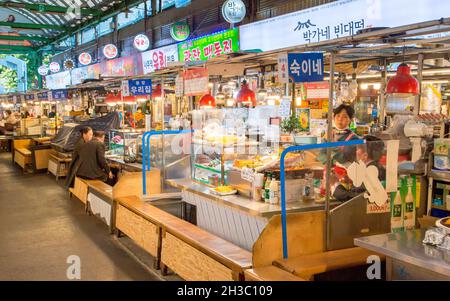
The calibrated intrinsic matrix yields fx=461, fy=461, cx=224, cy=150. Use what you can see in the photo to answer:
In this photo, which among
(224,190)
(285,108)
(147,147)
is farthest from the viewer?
(285,108)

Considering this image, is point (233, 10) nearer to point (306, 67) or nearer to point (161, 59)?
point (161, 59)

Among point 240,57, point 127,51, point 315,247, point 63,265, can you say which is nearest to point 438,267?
point 315,247

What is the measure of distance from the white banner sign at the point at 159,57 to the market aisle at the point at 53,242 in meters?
7.27

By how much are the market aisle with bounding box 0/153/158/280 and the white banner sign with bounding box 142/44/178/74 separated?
7275 millimetres

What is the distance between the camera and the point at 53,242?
7.56 meters

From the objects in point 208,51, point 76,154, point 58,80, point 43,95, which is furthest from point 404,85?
point 58,80

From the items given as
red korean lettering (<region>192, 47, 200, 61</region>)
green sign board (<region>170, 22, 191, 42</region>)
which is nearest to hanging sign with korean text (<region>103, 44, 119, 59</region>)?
green sign board (<region>170, 22, 191, 42</region>)

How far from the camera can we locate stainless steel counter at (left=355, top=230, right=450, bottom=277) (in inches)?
122

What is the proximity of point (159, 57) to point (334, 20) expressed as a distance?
378 inches

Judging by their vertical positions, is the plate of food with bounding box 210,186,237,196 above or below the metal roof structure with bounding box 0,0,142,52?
below

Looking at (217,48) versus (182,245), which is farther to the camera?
(217,48)

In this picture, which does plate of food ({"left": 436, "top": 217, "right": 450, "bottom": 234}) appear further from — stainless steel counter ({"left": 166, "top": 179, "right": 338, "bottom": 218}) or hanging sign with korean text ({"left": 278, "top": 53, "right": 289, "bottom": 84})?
hanging sign with korean text ({"left": 278, "top": 53, "right": 289, "bottom": 84})

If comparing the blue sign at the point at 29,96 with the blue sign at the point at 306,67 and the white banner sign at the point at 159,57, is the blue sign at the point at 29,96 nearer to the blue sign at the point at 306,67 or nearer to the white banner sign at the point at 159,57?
the white banner sign at the point at 159,57

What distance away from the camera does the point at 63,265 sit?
6.45m
